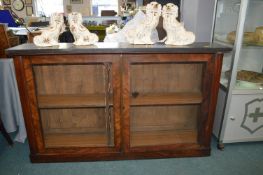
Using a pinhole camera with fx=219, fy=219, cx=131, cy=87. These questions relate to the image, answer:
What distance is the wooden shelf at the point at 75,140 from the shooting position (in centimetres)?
182

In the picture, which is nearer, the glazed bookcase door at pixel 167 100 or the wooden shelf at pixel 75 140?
the glazed bookcase door at pixel 167 100

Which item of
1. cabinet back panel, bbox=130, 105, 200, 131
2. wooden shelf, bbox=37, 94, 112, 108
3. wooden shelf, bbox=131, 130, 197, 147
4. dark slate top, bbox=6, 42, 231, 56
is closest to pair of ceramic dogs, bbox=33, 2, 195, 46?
dark slate top, bbox=6, 42, 231, 56

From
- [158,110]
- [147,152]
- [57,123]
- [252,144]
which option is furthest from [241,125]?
[57,123]

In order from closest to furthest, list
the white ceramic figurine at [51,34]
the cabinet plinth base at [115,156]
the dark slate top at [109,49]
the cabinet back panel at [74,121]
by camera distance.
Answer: the dark slate top at [109,49] → the white ceramic figurine at [51,34] → the cabinet plinth base at [115,156] → the cabinet back panel at [74,121]

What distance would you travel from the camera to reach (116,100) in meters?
1.63

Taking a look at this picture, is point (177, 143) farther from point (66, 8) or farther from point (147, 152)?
point (66, 8)

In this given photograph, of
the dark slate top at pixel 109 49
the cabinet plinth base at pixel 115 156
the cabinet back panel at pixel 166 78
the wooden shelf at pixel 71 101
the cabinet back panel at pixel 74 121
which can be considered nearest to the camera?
the dark slate top at pixel 109 49

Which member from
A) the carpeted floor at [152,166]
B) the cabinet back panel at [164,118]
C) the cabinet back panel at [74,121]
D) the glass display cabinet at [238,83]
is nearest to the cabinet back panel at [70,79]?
the cabinet back panel at [74,121]

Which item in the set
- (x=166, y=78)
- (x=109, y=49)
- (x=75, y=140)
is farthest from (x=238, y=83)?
(x=75, y=140)

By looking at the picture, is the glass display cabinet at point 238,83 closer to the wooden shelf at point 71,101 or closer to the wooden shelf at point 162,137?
the wooden shelf at point 162,137

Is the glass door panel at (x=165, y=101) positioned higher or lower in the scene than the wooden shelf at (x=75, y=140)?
higher

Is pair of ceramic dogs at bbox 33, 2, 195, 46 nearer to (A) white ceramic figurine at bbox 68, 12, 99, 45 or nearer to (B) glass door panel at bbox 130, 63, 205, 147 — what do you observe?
(A) white ceramic figurine at bbox 68, 12, 99, 45

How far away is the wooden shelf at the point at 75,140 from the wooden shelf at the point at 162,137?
Result: 280 millimetres

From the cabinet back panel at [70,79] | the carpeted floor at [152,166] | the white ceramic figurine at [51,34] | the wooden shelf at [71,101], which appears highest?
the white ceramic figurine at [51,34]
